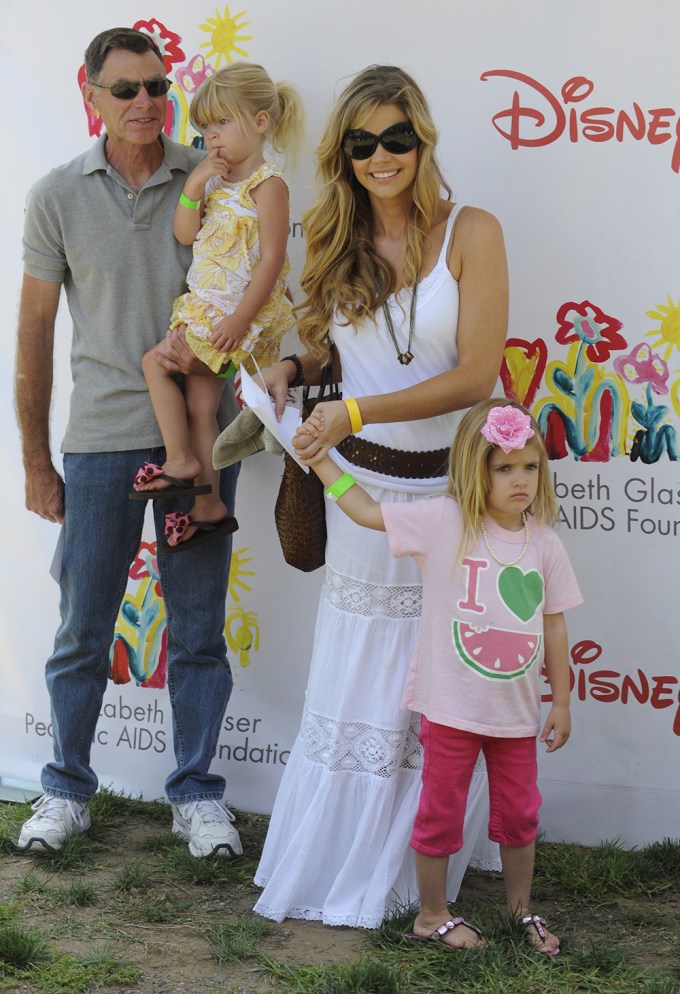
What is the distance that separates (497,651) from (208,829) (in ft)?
4.27

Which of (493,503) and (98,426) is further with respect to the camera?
(98,426)

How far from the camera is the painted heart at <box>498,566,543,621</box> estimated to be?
3086mm

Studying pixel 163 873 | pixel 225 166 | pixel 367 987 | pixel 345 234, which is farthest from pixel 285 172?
pixel 367 987

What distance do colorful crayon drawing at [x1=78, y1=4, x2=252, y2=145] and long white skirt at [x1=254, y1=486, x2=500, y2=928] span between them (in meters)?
1.65

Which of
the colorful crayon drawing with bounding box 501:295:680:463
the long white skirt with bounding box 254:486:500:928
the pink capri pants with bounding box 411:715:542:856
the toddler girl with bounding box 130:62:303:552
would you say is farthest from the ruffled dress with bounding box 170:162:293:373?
the pink capri pants with bounding box 411:715:542:856

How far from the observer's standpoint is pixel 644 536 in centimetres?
392

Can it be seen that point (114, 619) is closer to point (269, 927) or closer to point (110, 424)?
point (110, 424)

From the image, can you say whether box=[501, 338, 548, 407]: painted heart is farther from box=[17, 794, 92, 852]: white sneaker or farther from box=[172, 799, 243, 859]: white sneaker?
box=[17, 794, 92, 852]: white sneaker

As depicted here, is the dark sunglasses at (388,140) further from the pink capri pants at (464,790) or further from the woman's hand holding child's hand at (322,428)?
the pink capri pants at (464,790)

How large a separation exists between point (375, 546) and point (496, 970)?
3.65 ft

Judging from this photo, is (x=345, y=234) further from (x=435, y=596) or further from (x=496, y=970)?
(x=496, y=970)

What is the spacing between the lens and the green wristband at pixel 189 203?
3.60 meters

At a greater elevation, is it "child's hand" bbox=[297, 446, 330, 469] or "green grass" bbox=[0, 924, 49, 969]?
"child's hand" bbox=[297, 446, 330, 469]

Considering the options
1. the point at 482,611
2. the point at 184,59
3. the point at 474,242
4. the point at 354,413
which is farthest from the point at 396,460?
the point at 184,59
